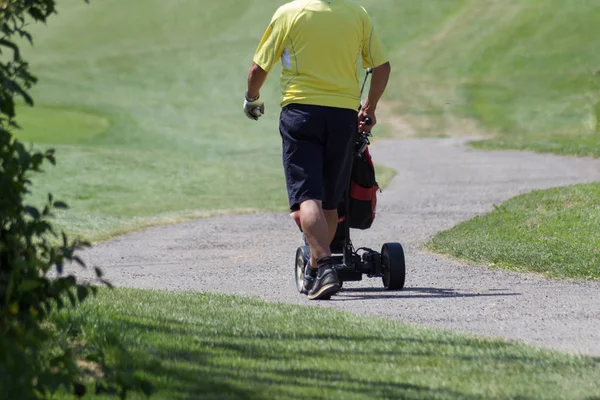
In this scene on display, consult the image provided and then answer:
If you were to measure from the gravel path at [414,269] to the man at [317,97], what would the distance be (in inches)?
24.9

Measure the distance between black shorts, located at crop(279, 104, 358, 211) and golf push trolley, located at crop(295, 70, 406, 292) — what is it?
15.4 inches

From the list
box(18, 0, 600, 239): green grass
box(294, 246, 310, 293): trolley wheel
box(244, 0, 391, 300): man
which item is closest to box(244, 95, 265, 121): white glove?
box(244, 0, 391, 300): man

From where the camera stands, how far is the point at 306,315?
697 cm

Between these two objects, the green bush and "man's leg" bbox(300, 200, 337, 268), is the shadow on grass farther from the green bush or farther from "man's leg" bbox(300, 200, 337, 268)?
"man's leg" bbox(300, 200, 337, 268)

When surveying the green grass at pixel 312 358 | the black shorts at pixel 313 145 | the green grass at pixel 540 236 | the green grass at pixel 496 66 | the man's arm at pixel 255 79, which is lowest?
the green grass at pixel 540 236

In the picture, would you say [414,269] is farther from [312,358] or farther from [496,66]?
[496,66]

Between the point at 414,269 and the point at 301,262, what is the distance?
6.28 feet

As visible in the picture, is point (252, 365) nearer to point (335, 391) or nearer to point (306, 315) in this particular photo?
point (335, 391)

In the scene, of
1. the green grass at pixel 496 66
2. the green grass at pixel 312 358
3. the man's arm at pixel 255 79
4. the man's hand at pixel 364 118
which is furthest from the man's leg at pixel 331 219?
the green grass at pixel 496 66

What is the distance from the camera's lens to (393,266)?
8648 millimetres

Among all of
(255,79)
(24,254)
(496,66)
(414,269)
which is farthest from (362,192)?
(496,66)

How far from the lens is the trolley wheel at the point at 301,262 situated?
8.57 metres

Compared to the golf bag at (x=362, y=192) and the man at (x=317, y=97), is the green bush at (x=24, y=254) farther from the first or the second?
the golf bag at (x=362, y=192)

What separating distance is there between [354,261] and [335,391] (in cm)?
420
